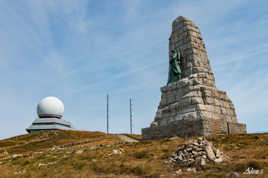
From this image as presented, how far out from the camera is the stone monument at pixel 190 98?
24.9m

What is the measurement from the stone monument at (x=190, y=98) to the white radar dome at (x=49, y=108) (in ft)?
181

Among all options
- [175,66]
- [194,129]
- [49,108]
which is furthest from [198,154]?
[49,108]

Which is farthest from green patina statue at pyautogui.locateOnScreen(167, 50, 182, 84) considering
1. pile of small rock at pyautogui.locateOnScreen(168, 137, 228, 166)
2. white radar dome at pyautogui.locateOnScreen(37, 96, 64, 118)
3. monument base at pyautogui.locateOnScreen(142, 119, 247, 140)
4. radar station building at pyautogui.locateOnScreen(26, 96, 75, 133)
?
white radar dome at pyautogui.locateOnScreen(37, 96, 64, 118)

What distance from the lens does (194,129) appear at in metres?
24.3

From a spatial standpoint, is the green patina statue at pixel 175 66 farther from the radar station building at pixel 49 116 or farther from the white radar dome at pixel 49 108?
the white radar dome at pixel 49 108

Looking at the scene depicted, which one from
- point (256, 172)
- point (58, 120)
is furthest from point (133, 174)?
point (58, 120)

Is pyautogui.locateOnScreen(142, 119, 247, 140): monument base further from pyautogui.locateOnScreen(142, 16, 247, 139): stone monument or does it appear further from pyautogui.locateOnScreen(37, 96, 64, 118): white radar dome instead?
pyautogui.locateOnScreen(37, 96, 64, 118): white radar dome

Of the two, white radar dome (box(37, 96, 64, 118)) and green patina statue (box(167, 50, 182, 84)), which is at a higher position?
white radar dome (box(37, 96, 64, 118))

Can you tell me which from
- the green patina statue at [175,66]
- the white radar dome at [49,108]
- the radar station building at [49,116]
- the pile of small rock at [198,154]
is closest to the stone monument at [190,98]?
the green patina statue at [175,66]

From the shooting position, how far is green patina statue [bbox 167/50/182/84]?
29.7 meters

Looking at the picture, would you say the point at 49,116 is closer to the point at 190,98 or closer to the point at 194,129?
the point at 190,98

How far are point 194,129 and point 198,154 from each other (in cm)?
1025

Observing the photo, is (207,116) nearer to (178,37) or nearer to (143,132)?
(143,132)

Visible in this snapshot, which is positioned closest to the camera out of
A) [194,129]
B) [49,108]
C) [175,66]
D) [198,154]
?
[198,154]
